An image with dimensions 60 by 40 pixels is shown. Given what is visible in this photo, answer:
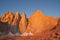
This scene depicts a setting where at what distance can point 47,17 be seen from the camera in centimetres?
3994

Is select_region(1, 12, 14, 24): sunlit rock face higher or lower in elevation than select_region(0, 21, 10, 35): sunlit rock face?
higher

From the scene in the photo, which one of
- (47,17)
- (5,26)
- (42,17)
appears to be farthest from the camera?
(5,26)

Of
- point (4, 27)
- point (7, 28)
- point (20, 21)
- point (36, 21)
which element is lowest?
point (7, 28)

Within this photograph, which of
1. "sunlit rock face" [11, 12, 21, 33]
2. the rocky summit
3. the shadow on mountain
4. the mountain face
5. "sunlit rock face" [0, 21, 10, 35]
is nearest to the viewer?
the rocky summit

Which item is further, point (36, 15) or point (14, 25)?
point (14, 25)

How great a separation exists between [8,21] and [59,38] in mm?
32401

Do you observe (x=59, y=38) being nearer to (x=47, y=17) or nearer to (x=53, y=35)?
(x=53, y=35)

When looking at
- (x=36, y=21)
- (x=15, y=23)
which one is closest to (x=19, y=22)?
(x=15, y=23)

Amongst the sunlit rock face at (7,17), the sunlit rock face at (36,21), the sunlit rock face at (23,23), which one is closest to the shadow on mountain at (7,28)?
the sunlit rock face at (23,23)

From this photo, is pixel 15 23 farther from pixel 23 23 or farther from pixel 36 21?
pixel 36 21

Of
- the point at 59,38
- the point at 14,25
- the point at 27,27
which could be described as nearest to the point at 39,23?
the point at 27,27

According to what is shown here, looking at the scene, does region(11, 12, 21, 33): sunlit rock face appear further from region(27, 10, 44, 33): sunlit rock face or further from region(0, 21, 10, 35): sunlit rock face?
region(27, 10, 44, 33): sunlit rock face

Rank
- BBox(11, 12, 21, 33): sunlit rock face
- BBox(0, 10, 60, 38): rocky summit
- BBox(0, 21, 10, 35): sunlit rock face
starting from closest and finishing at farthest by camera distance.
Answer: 1. BBox(0, 10, 60, 38): rocky summit
2. BBox(0, 21, 10, 35): sunlit rock face
3. BBox(11, 12, 21, 33): sunlit rock face

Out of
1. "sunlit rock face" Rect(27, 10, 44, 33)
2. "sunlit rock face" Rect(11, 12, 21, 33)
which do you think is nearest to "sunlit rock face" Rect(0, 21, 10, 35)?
"sunlit rock face" Rect(11, 12, 21, 33)
